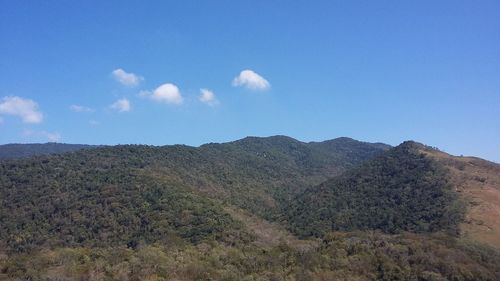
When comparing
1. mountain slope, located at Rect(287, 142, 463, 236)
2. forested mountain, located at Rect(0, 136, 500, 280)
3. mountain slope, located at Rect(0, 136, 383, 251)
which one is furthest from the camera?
mountain slope, located at Rect(287, 142, 463, 236)

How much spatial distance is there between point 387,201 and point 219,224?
50.4 meters

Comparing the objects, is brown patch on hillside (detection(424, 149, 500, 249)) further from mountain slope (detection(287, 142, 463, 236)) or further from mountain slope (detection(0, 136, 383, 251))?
mountain slope (detection(0, 136, 383, 251))

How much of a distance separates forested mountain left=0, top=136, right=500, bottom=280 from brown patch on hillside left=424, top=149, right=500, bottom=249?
5.92 ft

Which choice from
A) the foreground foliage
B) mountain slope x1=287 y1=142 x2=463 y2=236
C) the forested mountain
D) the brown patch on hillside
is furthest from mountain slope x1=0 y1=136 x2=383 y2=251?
the brown patch on hillside

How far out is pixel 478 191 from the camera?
123062mm

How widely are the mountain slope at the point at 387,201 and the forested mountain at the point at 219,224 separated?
0.43 metres

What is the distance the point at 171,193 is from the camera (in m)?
132

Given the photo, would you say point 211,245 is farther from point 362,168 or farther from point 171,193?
point 362,168

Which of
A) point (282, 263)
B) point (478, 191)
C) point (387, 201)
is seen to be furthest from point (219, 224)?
point (478, 191)

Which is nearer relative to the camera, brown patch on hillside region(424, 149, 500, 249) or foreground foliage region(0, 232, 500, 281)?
foreground foliage region(0, 232, 500, 281)

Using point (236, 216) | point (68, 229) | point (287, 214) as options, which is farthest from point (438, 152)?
point (68, 229)

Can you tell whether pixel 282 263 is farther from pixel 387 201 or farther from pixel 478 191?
pixel 478 191

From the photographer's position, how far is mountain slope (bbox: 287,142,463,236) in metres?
117

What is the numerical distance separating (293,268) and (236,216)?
182 feet
